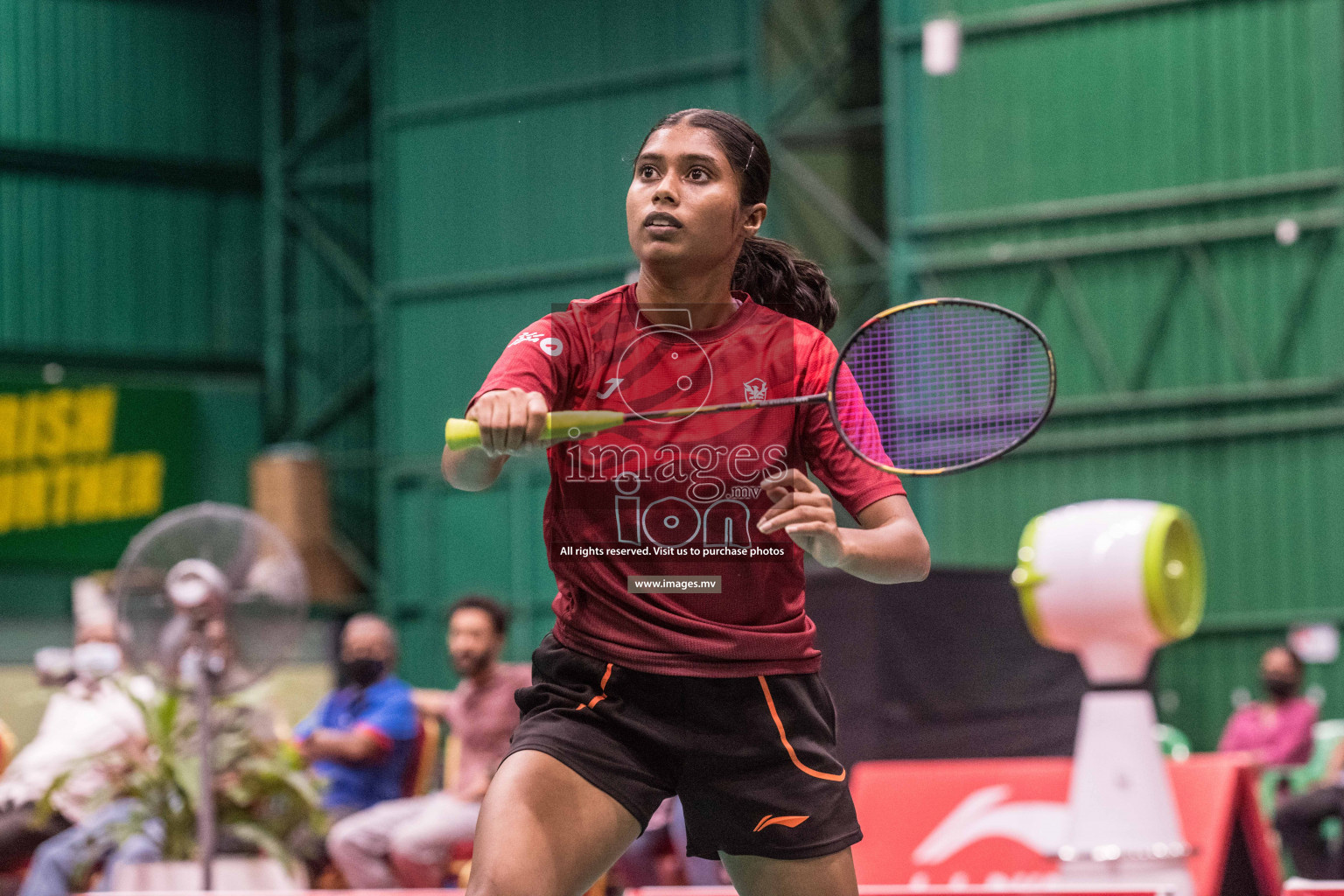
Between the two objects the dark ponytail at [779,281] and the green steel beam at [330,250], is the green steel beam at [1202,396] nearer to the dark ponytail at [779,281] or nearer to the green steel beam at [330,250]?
the green steel beam at [330,250]

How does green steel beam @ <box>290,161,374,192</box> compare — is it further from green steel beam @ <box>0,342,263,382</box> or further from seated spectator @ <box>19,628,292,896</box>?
seated spectator @ <box>19,628,292,896</box>

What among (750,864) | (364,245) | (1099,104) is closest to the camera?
(750,864)

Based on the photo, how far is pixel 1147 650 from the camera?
196 inches

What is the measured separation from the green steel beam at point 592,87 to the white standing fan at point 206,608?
9.96m

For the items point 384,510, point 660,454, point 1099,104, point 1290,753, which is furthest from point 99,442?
point 660,454

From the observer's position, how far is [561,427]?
2.37 metres

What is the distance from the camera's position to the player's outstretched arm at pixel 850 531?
7.53 feet

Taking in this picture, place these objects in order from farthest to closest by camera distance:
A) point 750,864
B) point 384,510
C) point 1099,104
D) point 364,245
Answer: point 364,245 → point 384,510 → point 1099,104 → point 750,864

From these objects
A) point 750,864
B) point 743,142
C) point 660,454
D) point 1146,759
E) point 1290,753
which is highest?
point 743,142

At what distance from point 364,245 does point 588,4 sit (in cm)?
541

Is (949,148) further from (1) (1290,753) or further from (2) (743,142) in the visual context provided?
(2) (743,142)

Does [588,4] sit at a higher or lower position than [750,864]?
higher

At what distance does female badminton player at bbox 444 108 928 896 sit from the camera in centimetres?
243

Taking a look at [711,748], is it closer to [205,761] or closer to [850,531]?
[850,531]
